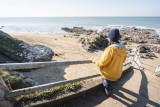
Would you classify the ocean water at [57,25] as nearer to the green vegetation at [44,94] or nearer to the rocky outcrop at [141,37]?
the rocky outcrop at [141,37]

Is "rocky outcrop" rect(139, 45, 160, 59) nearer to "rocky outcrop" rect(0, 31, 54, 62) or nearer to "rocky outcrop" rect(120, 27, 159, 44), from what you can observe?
"rocky outcrop" rect(120, 27, 159, 44)

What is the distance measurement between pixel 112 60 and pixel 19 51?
20.4ft

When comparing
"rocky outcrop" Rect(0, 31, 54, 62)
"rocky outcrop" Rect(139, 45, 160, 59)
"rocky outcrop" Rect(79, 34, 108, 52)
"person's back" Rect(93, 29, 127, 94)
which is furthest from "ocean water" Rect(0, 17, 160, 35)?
"person's back" Rect(93, 29, 127, 94)

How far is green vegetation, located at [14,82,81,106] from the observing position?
7.09 ft

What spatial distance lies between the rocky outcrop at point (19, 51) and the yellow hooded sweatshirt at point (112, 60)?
562 cm

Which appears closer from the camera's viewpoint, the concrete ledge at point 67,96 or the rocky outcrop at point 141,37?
the concrete ledge at point 67,96

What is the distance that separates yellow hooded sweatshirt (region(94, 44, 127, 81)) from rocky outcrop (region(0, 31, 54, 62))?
Result: 5.62m

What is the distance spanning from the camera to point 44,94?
2.39 metres

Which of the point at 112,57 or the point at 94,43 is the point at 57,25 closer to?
the point at 94,43

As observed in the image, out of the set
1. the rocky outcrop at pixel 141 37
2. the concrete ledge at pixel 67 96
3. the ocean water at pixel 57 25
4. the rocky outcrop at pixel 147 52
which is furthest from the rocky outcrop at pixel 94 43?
the ocean water at pixel 57 25

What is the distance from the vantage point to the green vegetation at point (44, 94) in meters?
2.16

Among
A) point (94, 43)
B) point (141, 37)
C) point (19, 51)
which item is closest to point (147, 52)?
point (94, 43)

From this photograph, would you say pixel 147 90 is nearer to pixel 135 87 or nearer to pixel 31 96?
pixel 135 87

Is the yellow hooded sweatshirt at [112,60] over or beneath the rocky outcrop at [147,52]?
over
